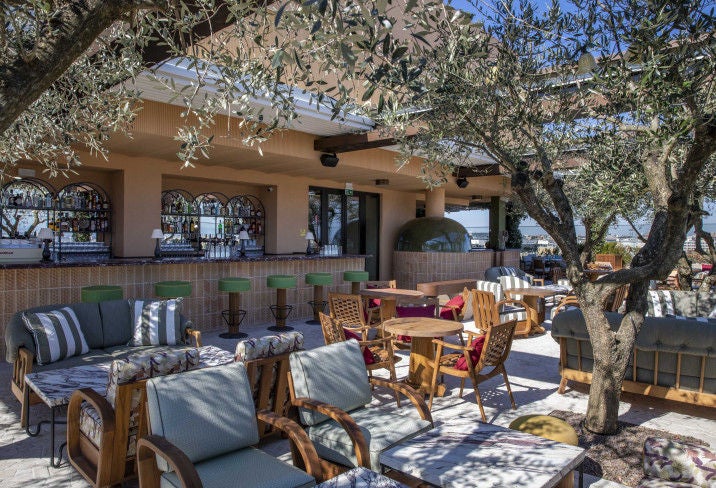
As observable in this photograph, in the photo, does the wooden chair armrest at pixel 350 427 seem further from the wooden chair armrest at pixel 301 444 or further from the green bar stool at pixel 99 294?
the green bar stool at pixel 99 294

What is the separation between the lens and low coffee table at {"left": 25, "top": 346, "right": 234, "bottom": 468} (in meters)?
3.79

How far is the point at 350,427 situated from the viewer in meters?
3.03

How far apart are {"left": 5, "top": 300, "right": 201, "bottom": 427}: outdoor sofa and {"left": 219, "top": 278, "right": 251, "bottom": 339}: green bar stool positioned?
1.97 meters

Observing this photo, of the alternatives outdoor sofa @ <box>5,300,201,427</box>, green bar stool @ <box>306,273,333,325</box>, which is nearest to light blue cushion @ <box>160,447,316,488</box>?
outdoor sofa @ <box>5,300,201,427</box>

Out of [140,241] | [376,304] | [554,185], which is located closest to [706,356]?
[554,185]

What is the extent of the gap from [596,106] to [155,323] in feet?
16.3

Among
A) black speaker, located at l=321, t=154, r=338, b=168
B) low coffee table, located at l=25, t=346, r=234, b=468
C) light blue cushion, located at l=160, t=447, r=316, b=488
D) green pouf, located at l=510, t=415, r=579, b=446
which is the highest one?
black speaker, located at l=321, t=154, r=338, b=168

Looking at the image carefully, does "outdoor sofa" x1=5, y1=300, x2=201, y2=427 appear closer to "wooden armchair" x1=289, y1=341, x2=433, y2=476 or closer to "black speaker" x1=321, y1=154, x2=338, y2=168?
"wooden armchair" x1=289, y1=341, x2=433, y2=476

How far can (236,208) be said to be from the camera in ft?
37.9

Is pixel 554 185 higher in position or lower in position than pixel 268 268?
higher

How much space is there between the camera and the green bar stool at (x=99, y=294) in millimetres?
6465

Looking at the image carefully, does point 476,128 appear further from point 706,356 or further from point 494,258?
point 494,258

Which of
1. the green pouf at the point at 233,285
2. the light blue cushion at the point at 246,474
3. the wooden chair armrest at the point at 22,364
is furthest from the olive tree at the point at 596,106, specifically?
the green pouf at the point at 233,285

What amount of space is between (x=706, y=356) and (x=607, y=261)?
46.5ft
